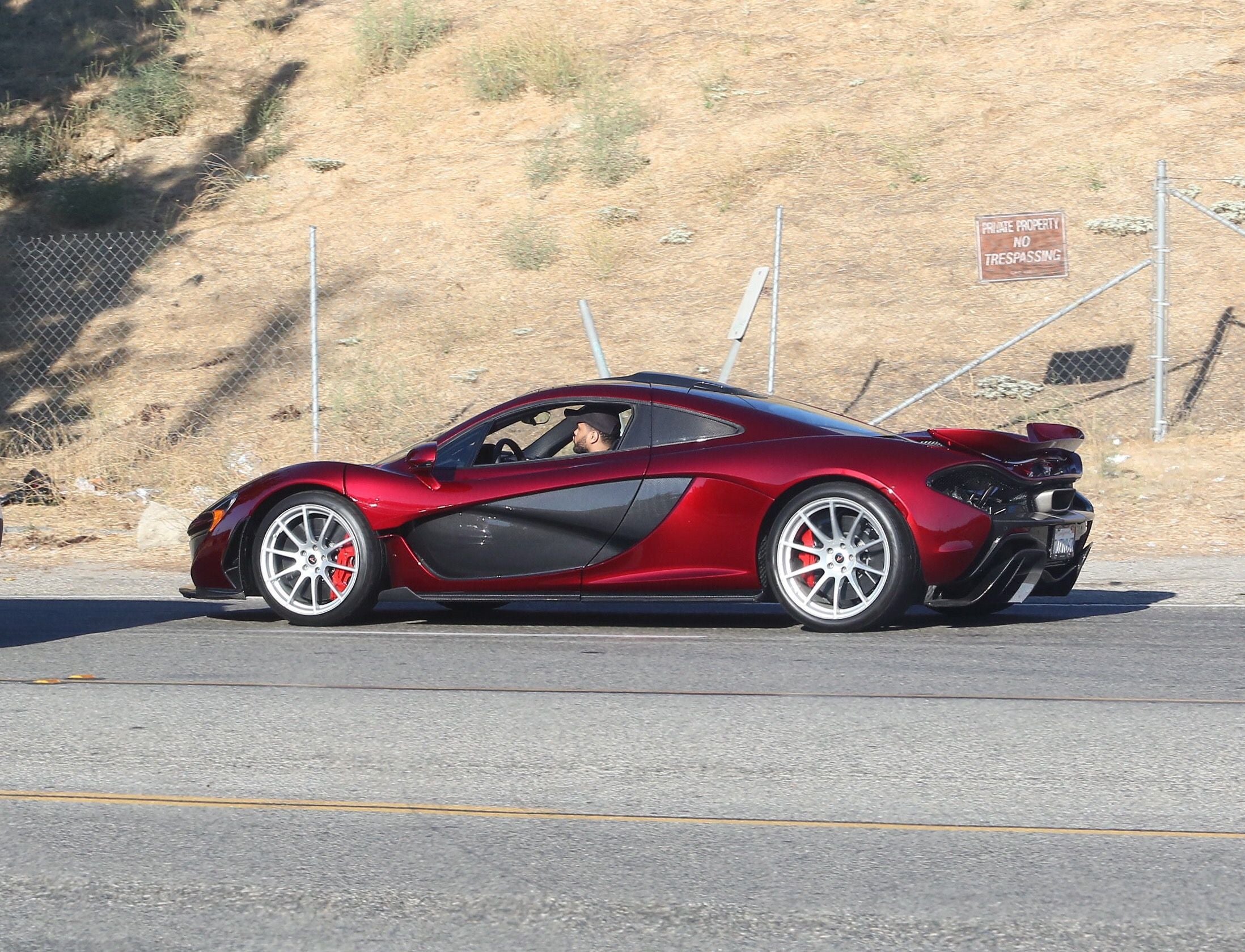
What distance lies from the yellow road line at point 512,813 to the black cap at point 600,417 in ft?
14.1

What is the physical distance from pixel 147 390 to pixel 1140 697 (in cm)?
1722

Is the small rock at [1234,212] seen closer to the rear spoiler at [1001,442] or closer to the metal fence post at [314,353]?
the metal fence post at [314,353]

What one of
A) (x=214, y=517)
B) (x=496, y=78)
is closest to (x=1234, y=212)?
(x=496, y=78)

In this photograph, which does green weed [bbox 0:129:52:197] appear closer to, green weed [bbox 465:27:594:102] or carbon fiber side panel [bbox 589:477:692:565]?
green weed [bbox 465:27:594:102]

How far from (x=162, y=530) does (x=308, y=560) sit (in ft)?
16.1

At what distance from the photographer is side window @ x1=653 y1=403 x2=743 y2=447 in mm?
8852

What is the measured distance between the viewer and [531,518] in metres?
8.90

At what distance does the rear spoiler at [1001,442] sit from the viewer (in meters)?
8.52

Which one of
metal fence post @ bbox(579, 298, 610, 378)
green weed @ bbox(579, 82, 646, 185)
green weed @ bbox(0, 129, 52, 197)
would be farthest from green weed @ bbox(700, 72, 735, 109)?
metal fence post @ bbox(579, 298, 610, 378)

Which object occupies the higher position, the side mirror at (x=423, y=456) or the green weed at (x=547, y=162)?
the green weed at (x=547, y=162)

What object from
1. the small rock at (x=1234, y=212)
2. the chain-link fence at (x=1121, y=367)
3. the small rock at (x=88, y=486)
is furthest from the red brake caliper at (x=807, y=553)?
the small rock at (x=1234, y=212)

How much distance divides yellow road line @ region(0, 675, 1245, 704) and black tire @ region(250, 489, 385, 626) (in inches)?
67.7

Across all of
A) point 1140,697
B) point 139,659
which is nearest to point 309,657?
point 139,659

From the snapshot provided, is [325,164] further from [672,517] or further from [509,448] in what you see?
[672,517]
